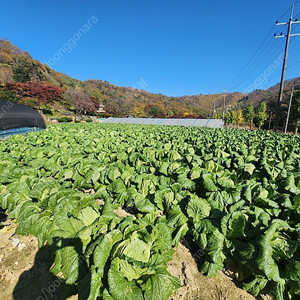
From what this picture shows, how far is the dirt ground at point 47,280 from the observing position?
211 centimetres

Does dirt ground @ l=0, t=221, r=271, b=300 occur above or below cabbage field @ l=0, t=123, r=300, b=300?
below

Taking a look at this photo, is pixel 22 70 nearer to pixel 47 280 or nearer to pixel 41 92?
pixel 41 92

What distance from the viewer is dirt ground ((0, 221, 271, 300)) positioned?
2.11m

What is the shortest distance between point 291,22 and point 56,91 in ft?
134

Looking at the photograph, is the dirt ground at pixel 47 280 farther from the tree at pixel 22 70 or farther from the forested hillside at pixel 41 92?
the tree at pixel 22 70

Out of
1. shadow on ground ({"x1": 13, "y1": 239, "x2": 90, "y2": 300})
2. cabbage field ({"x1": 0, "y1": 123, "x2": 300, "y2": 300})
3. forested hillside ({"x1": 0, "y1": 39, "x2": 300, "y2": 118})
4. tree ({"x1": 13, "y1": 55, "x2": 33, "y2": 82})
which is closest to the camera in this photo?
cabbage field ({"x1": 0, "y1": 123, "x2": 300, "y2": 300})

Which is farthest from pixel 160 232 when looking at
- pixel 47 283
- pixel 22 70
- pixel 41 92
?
pixel 22 70

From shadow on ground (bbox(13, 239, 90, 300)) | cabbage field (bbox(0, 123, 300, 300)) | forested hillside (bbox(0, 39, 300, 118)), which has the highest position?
forested hillside (bbox(0, 39, 300, 118))

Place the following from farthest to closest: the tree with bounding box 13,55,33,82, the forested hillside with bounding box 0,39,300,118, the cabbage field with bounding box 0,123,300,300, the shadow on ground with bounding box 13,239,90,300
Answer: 1. the tree with bounding box 13,55,33,82
2. the forested hillside with bounding box 0,39,300,118
3. the shadow on ground with bounding box 13,239,90,300
4. the cabbage field with bounding box 0,123,300,300

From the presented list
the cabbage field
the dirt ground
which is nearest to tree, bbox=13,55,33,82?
the cabbage field

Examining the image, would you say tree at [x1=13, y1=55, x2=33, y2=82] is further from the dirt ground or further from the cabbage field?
the dirt ground

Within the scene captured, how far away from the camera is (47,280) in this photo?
89.7 inches

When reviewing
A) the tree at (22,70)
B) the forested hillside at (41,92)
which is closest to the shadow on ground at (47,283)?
the forested hillside at (41,92)

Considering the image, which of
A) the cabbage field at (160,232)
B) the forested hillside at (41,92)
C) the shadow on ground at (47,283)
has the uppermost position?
the forested hillside at (41,92)
